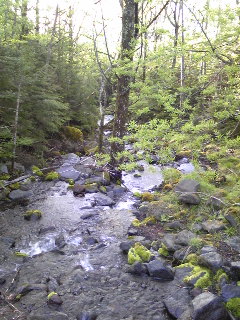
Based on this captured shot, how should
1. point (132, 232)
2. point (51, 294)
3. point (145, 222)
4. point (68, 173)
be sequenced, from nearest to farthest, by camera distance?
point (51, 294) → point (132, 232) → point (145, 222) → point (68, 173)

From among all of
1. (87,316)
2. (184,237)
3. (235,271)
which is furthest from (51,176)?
(235,271)

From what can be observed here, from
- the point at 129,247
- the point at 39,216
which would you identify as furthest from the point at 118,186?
the point at 129,247

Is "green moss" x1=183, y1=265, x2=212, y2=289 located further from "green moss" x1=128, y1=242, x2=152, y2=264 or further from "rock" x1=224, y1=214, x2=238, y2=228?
"rock" x1=224, y1=214, x2=238, y2=228

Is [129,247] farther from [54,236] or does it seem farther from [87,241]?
[54,236]

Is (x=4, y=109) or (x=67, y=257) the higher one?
(x=4, y=109)

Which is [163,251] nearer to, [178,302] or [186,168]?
[178,302]

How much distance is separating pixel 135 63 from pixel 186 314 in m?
4.64

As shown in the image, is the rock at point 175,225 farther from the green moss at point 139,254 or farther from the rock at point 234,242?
the rock at point 234,242

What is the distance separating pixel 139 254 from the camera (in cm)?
650

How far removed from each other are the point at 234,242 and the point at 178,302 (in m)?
1.97

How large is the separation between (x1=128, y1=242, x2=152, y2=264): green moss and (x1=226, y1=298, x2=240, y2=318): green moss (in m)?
2.04

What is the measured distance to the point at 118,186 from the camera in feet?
37.4

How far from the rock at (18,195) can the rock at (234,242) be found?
6.57 m

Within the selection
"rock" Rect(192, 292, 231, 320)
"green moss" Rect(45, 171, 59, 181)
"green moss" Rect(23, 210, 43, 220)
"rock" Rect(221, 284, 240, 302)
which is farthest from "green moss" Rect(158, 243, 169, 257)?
"green moss" Rect(45, 171, 59, 181)
